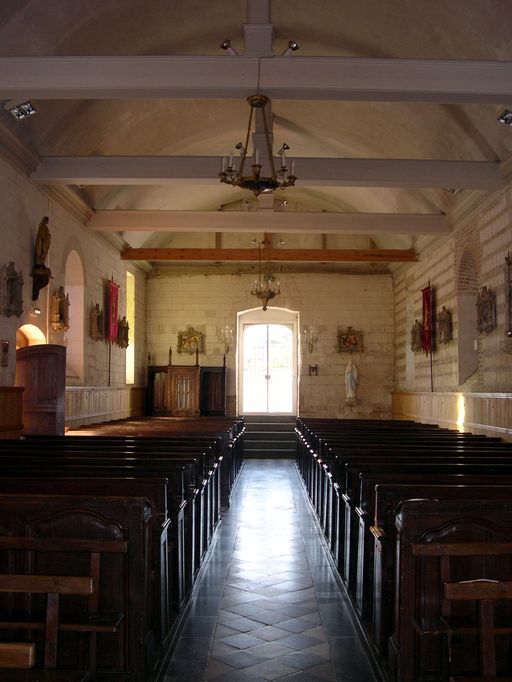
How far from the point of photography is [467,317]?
12.1 meters

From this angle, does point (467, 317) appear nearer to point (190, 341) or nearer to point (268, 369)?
Result: point (268, 369)

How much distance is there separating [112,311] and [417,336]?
654 centimetres

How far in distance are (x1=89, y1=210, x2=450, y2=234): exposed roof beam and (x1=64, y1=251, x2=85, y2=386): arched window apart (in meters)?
0.84

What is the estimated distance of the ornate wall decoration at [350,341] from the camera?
60.8ft

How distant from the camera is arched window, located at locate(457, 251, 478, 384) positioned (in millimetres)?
11961

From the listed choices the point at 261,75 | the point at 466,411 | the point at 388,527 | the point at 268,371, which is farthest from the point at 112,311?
the point at 388,527

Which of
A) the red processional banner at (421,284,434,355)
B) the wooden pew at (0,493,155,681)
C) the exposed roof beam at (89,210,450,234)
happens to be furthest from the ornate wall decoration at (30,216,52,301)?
the red processional banner at (421,284,434,355)

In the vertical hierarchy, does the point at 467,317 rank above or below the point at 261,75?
below

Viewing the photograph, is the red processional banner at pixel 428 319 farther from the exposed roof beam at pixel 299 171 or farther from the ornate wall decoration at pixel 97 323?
the ornate wall decoration at pixel 97 323

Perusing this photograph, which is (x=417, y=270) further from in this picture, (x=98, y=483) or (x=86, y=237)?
(x=98, y=483)

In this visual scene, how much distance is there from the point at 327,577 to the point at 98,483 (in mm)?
2458

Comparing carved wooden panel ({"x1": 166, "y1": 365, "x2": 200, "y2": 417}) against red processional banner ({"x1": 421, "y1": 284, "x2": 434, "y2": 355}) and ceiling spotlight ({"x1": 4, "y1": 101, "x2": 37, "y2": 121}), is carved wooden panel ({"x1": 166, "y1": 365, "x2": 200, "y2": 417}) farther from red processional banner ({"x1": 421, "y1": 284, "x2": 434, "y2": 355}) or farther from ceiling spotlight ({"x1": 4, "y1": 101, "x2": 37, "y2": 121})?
ceiling spotlight ({"x1": 4, "y1": 101, "x2": 37, "y2": 121})

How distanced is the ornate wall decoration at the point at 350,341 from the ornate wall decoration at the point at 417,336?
10.8 ft

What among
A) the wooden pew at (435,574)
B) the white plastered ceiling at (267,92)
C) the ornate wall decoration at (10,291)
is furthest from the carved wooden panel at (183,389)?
the wooden pew at (435,574)
